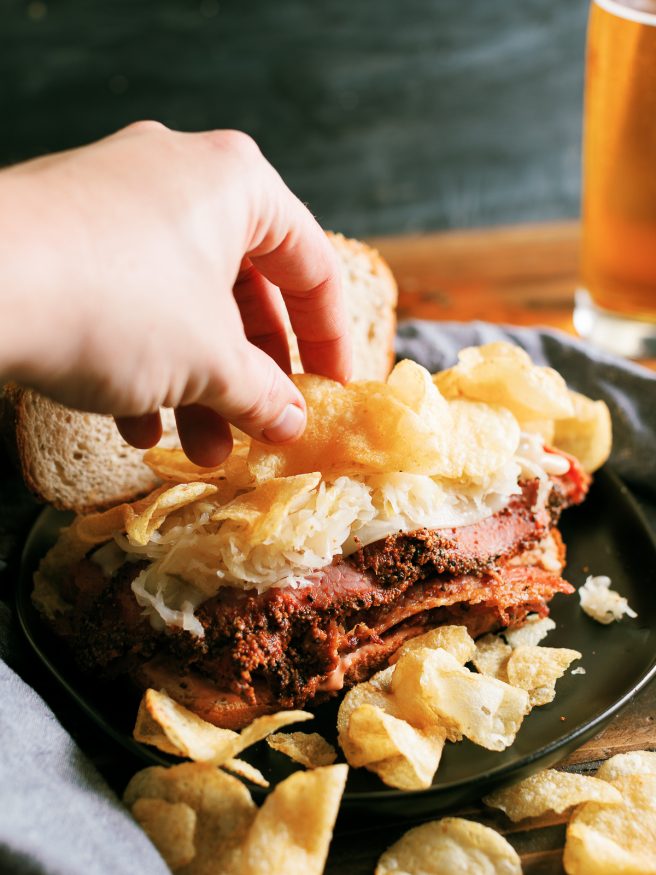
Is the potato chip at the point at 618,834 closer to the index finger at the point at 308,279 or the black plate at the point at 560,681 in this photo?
the black plate at the point at 560,681

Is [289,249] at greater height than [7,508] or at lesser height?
greater

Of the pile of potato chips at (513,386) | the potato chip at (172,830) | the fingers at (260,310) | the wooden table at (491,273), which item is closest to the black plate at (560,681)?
the potato chip at (172,830)

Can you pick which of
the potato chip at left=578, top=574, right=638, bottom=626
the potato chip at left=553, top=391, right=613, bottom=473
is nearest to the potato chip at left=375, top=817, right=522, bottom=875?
the potato chip at left=578, top=574, right=638, bottom=626

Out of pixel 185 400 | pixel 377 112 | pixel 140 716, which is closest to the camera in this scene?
pixel 185 400

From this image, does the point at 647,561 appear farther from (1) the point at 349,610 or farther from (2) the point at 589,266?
(2) the point at 589,266

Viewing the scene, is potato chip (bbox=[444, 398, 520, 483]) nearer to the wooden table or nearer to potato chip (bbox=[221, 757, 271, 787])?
potato chip (bbox=[221, 757, 271, 787])

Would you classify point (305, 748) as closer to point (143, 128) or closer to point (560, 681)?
point (560, 681)

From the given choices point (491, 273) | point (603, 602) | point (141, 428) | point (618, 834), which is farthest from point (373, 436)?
point (491, 273)

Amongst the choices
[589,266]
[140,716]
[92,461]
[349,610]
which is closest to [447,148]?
[589,266]
